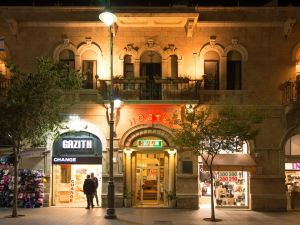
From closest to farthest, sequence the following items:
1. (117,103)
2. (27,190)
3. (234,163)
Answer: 1. (117,103)
2. (234,163)
3. (27,190)

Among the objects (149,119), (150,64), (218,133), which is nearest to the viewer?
(218,133)

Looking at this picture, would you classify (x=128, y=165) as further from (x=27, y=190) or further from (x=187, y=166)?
(x=27, y=190)

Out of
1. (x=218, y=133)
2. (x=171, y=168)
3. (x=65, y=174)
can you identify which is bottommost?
(x=65, y=174)

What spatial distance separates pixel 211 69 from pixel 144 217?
856 centimetres

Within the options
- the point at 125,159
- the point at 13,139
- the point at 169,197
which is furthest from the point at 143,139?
the point at 13,139

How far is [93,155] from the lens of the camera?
76.2 ft

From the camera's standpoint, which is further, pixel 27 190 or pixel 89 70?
pixel 89 70

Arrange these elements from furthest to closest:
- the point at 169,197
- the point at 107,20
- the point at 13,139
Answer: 1. the point at 169,197
2. the point at 13,139
3. the point at 107,20

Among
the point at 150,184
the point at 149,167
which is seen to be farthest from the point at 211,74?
the point at 150,184

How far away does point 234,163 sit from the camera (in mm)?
22328

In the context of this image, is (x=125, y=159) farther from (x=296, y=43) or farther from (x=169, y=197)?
(x=296, y=43)

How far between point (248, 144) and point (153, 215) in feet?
20.9

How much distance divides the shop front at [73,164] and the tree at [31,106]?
3373mm

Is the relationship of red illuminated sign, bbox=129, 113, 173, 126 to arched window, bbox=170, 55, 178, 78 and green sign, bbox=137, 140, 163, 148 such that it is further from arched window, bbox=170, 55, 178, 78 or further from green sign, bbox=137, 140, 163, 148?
arched window, bbox=170, 55, 178, 78
